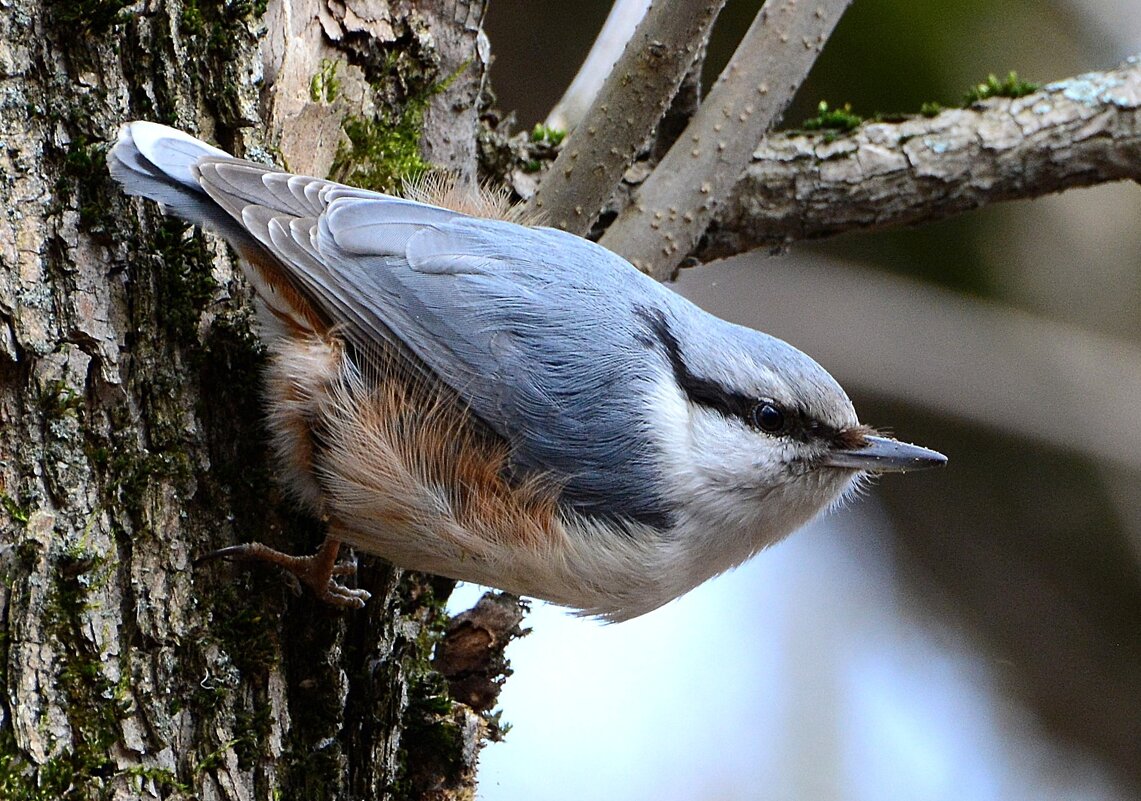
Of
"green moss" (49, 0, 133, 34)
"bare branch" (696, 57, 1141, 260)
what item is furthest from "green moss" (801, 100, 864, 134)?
"green moss" (49, 0, 133, 34)

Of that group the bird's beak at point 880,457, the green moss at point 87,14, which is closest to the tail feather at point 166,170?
the green moss at point 87,14

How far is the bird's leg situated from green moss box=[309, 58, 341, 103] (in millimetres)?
916

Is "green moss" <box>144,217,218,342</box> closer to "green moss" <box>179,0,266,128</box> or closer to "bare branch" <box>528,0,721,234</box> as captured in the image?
"green moss" <box>179,0,266,128</box>

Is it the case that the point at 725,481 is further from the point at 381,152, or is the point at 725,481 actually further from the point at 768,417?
the point at 381,152

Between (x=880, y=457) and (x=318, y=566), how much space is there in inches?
41.3

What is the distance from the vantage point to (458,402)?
1.92 meters

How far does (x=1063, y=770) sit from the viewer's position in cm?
419

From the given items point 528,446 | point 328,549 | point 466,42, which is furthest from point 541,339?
point 466,42

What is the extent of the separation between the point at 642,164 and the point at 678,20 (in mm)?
614

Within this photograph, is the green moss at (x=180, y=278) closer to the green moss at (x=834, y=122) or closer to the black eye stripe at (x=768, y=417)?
the black eye stripe at (x=768, y=417)

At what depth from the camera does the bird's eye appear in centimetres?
213

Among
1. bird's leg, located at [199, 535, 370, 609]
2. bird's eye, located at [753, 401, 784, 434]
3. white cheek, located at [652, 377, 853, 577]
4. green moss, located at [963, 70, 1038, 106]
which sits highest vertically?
green moss, located at [963, 70, 1038, 106]

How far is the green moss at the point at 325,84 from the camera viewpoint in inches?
90.4

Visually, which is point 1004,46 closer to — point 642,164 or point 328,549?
point 642,164
